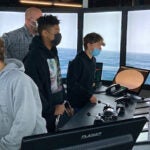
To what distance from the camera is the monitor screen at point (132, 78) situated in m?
3.78

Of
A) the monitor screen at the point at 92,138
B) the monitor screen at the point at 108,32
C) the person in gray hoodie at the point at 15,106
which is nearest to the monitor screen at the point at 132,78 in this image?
the monitor screen at the point at 108,32

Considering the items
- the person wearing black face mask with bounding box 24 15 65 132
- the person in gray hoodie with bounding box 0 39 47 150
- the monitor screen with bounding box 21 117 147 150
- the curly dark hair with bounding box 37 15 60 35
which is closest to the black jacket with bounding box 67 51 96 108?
the person wearing black face mask with bounding box 24 15 65 132

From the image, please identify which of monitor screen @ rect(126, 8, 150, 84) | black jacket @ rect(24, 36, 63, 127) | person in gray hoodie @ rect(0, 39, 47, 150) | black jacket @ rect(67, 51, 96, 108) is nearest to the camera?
person in gray hoodie @ rect(0, 39, 47, 150)

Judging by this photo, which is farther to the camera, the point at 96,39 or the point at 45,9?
the point at 45,9

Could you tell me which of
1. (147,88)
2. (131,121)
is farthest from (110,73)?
(131,121)

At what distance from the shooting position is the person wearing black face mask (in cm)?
256

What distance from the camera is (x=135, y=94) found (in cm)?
382

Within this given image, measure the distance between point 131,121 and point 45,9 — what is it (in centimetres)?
364

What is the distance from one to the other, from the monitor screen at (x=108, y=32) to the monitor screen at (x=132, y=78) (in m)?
0.57

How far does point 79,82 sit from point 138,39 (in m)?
1.32

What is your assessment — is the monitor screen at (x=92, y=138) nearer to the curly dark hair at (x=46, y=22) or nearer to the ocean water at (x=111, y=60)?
the curly dark hair at (x=46, y=22)

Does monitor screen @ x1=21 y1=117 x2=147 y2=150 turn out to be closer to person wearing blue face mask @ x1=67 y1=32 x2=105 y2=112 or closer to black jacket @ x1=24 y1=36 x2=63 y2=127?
black jacket @ x1=24 y1=36 x2=63 y2=127

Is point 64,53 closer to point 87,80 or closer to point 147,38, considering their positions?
point 147,38

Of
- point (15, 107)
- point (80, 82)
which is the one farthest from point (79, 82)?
point (15, 107)
